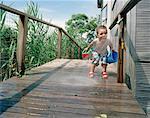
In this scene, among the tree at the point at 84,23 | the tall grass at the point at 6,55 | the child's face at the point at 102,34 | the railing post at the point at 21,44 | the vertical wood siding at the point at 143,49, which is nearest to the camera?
the vertical wood siding at the point at 143,49

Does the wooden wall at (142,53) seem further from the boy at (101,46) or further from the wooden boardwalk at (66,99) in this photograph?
the boy at (101,46)

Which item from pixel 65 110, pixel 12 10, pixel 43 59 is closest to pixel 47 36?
pixel 43 59

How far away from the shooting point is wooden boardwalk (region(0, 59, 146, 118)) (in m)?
2.30

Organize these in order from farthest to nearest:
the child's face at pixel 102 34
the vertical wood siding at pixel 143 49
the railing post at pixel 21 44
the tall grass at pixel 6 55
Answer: the tall grass at pixel 6 55 < the child's face at pixel 102 34 < the railing post at pixel 21 44 < the vertical wood siding at pixel 143 49

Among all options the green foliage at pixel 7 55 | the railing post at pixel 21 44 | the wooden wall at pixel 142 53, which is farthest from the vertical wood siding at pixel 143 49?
the green foliage at pixel 7 55

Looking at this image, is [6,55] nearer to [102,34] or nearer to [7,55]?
[7,55]

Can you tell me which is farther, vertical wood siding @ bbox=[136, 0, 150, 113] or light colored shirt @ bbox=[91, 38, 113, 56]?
light colored shirt @ bbox=[91, 38, 113, 56]

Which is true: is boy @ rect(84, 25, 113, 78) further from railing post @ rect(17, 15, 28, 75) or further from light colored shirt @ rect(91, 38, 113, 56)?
railing post @ rect(17, 15, 28, 75)

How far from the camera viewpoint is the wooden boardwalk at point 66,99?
230 centimetres

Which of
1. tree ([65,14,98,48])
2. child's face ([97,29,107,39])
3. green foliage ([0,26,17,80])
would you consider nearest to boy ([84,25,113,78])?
child's face ([97,29,107,39])

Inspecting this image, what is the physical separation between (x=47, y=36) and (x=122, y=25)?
3.70 metres

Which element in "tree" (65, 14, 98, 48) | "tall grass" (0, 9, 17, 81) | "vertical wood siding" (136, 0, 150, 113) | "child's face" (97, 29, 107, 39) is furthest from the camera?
"tree" (65, 14, 98, 48)

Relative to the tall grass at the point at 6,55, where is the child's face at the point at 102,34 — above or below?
above

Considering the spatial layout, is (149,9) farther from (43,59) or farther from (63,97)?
(43,59)
